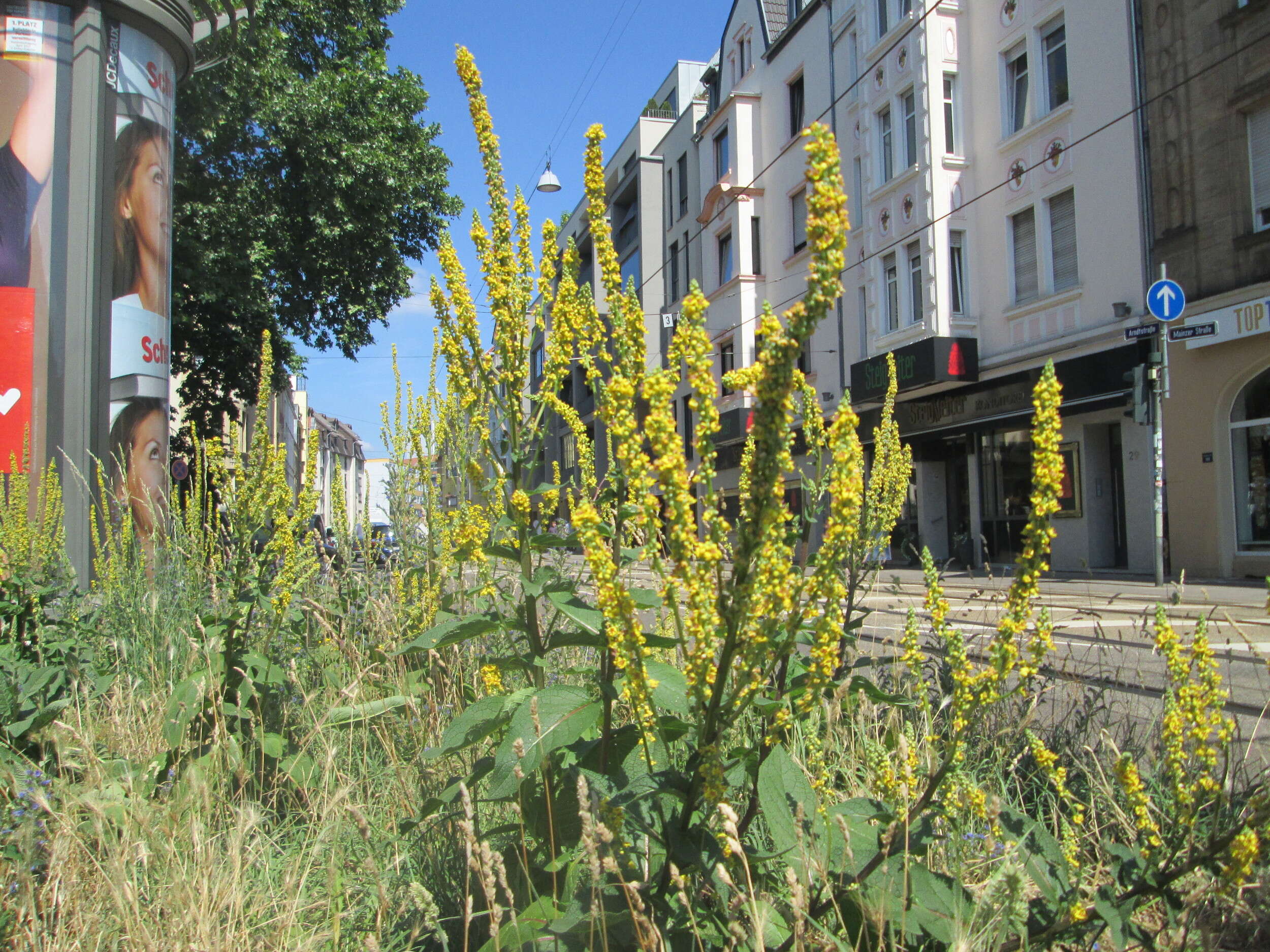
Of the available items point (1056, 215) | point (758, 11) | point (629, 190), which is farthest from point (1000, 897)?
point (629, 190)

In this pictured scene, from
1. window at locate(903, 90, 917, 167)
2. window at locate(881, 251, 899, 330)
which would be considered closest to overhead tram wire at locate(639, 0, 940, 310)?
window at locate(903, 90, 917, 167)

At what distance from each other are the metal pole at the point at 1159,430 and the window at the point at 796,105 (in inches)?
502

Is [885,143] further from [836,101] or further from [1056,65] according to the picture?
[1056,65]

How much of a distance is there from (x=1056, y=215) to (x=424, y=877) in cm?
1619

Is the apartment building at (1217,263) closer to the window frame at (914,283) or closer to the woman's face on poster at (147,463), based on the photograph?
the window frame at (914,283)

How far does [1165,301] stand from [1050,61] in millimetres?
6452

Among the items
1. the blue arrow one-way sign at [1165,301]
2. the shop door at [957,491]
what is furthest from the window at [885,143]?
the blue arrow one-way sign at [1165,301]

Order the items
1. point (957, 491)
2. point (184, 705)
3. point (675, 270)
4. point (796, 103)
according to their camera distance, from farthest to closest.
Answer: point (675, 270), point (796, 103), point (957, 491), point (184, 705)

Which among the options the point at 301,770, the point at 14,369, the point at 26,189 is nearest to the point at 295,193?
the point at 26,189

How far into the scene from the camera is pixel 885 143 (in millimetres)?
18969

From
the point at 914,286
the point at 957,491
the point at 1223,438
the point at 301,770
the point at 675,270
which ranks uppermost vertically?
the point at 675,270

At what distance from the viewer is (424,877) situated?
6.98ft

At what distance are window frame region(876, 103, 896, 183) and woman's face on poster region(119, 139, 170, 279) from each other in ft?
50.1

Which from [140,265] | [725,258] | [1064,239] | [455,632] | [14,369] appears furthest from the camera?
[725,258]
